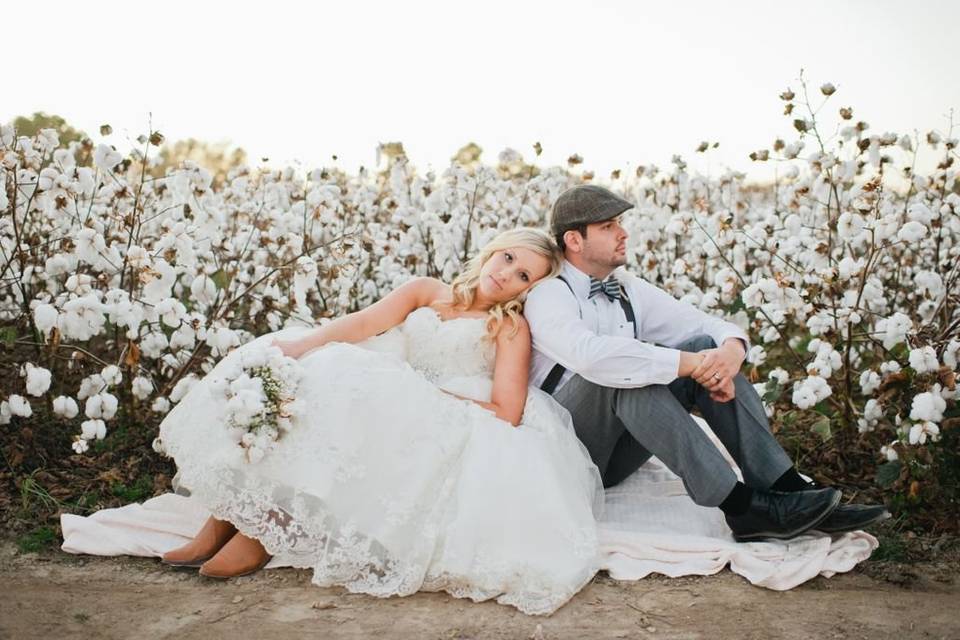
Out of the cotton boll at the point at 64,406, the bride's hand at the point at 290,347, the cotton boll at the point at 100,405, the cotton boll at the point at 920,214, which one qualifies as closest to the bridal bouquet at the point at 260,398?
the bride's hand at the point at 290,347

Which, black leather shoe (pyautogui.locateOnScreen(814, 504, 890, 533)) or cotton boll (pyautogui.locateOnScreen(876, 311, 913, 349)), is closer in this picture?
black leather shoe (pyautogui.locateOnScreen(814, 504, 890, 533))

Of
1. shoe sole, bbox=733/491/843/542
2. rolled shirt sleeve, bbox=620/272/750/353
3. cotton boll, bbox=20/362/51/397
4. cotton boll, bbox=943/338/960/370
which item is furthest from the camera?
rolled shirt sleeve, bbox=620/272/750/353

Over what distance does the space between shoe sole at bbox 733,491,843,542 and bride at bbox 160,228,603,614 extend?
531 mm

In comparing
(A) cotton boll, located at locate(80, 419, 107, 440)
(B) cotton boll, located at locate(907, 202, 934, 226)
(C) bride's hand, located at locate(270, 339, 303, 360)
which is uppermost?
(B) cotton boll, located at locate(907, 202, 934, 226)

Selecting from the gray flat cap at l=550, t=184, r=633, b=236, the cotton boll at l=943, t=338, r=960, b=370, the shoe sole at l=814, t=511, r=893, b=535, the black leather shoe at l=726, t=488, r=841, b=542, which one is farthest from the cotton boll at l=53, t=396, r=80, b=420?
the cotton boll at l=943, t=338, r=960, b=370

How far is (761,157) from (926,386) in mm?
1454

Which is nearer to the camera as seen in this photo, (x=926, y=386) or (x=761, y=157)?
(x=926, y=386)

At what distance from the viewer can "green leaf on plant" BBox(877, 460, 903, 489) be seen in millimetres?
3350

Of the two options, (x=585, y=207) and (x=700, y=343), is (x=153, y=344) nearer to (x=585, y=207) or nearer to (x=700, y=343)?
(x=585, y=207)

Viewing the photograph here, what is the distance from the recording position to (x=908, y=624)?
2.65 m

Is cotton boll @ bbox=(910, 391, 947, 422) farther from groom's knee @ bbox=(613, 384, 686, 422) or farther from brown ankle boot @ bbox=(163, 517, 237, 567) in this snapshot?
brown ankle boot @ bbox=(163, 517, 237, 567)

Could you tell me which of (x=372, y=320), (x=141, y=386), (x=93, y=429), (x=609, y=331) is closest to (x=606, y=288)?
(x=609, y=331)

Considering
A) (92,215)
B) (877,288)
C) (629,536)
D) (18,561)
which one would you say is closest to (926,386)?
(877,288)

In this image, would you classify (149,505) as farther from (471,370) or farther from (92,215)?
(92,215)
